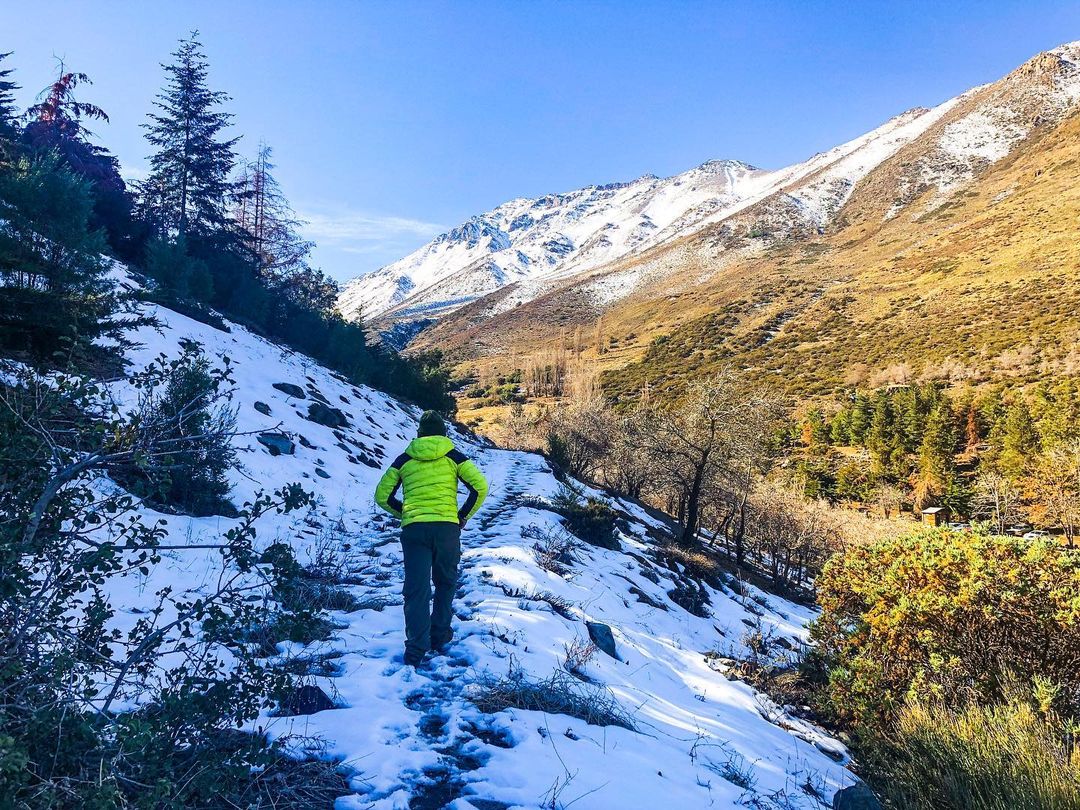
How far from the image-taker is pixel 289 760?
9.54 ft

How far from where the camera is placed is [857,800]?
136 inches

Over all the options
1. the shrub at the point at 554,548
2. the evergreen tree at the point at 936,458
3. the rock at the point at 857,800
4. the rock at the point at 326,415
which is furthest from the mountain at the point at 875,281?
the rock at the point at 857,800

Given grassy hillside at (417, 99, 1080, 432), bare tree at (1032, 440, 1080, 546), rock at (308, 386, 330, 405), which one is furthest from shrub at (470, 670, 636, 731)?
grassy hillside at (417, 99, 1080, 432)

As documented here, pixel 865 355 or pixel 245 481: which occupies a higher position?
pixel 865 355

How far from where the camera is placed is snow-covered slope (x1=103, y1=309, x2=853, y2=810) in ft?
10.1

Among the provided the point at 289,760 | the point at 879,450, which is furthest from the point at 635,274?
the point at 289,760

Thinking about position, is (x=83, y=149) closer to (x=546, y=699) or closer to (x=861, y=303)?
(x=546, y=699)

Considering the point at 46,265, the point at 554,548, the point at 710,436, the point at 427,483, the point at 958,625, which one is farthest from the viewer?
the point at 710,436

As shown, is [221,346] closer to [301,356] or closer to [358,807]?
[301,356]

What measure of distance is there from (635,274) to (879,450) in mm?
127377

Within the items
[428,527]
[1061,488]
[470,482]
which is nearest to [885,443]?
[1061,488]

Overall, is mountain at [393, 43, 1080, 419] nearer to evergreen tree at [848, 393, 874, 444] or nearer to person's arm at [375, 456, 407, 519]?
evergreen tree at [848, 393, 874, 444]

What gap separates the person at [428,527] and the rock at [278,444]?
21.3ft

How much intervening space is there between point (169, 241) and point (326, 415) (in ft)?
42.8
